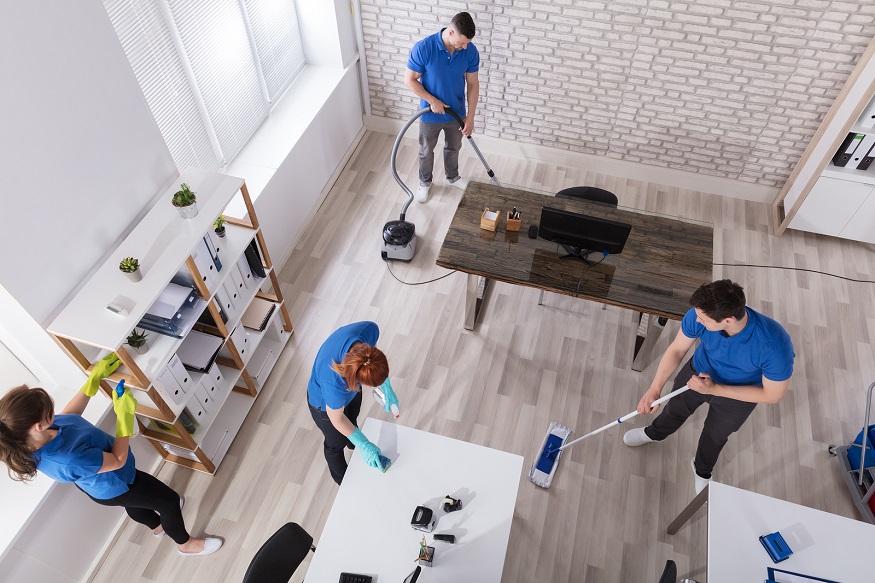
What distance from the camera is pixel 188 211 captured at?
281 centimetres

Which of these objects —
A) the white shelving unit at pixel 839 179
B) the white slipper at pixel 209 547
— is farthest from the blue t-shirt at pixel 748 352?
the white slipper at pixel 209 547

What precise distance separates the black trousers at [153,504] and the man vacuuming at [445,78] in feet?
9.70

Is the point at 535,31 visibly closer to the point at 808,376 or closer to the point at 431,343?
the point at 431,343

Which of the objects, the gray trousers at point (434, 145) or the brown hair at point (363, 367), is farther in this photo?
the gray trousers at point (434, 145)

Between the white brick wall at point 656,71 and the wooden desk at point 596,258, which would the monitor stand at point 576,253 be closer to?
the wooden desk at point 596,258

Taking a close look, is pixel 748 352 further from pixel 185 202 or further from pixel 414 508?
pixel 185 202

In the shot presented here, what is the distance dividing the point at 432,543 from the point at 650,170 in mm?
3803

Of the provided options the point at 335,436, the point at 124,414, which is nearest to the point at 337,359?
the point at 335,436

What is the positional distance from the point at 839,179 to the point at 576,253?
230 centimetres

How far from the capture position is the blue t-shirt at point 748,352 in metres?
2.39

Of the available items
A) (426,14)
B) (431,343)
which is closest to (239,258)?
(431,343)

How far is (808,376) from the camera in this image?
376 centimetres

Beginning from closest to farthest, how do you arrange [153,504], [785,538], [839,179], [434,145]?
1. [785,538]
2. [153,504]
3. [839,179]
4. [434,145]

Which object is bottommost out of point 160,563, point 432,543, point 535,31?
point 160,563
